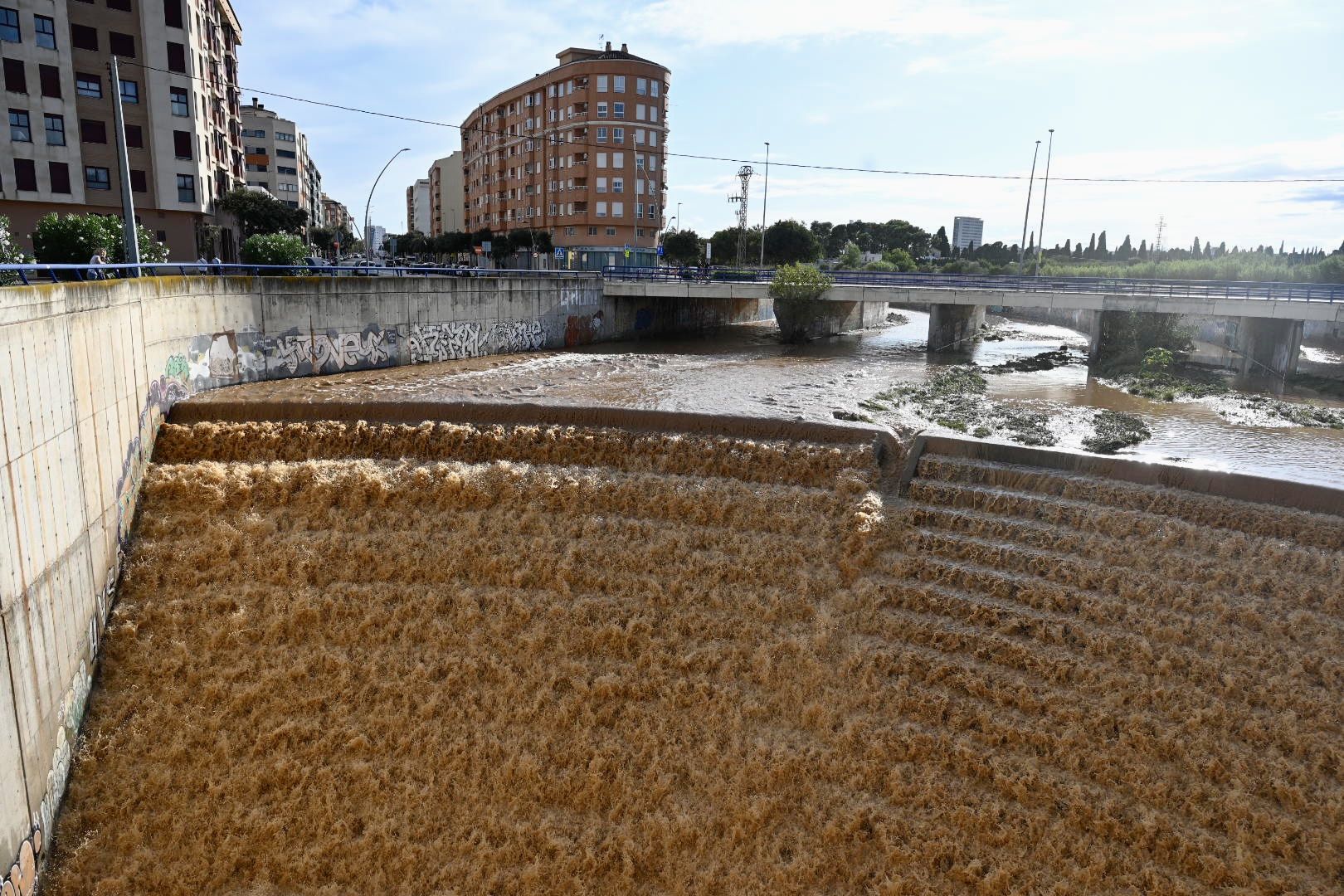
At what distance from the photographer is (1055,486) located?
1703cm

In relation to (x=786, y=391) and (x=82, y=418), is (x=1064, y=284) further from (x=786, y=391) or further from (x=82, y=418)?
(x=82, y=418)

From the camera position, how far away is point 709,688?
45.8 ft

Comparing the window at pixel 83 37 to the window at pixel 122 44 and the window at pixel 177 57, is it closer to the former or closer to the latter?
the window at pixel 122 44

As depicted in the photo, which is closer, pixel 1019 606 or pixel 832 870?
pixel 832 870

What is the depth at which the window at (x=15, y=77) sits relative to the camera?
4038cm

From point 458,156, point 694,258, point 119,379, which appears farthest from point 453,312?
point 458,156

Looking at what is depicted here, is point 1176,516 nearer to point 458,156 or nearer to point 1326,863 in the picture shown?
point 1326,863

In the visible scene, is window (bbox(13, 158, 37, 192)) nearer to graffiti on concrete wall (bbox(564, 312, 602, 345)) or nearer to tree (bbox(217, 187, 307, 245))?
tree (bbox(217, 187, 307, 245))

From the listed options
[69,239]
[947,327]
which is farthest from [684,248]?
A: [69,239]

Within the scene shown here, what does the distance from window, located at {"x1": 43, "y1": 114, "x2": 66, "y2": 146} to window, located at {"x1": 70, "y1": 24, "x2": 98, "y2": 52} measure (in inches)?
145

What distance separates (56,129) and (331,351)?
27518 millimetres

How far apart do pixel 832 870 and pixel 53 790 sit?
11.0 metres

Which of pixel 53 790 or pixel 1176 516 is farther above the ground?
pixel 1176 516

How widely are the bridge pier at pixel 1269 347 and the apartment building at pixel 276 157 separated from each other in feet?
312
